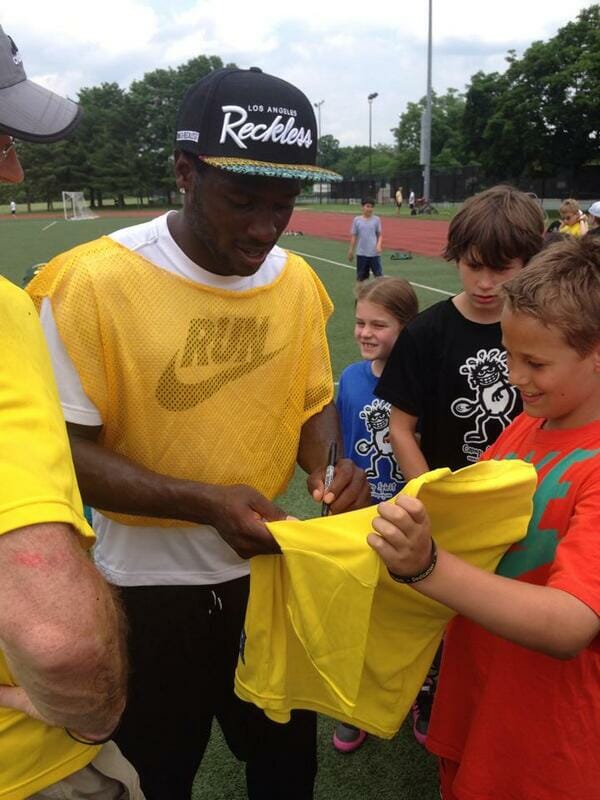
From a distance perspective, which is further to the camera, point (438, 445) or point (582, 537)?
point (438, 445)

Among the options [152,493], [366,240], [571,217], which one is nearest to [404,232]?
[366,240]

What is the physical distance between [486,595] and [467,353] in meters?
1.25

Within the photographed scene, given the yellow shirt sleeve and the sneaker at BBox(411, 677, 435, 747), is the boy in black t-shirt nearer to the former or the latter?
the sneaker at BBox(411, 677, 435, 747)

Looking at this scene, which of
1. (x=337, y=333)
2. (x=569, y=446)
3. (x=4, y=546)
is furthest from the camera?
(x=337, y=333)

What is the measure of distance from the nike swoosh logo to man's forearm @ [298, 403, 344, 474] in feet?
1.12

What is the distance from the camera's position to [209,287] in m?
1.89

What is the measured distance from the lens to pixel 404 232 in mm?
31984

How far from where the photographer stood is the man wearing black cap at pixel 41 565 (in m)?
0.87

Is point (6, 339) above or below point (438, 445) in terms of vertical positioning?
above

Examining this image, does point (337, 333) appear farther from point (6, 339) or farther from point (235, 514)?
point (6, 339)

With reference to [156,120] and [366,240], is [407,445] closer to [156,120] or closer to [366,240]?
[366,240]

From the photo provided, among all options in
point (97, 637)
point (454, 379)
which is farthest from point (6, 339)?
point (454, 379)

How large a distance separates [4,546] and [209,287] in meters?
1.14

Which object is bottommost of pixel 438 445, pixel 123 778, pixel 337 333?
pixel 337 333
